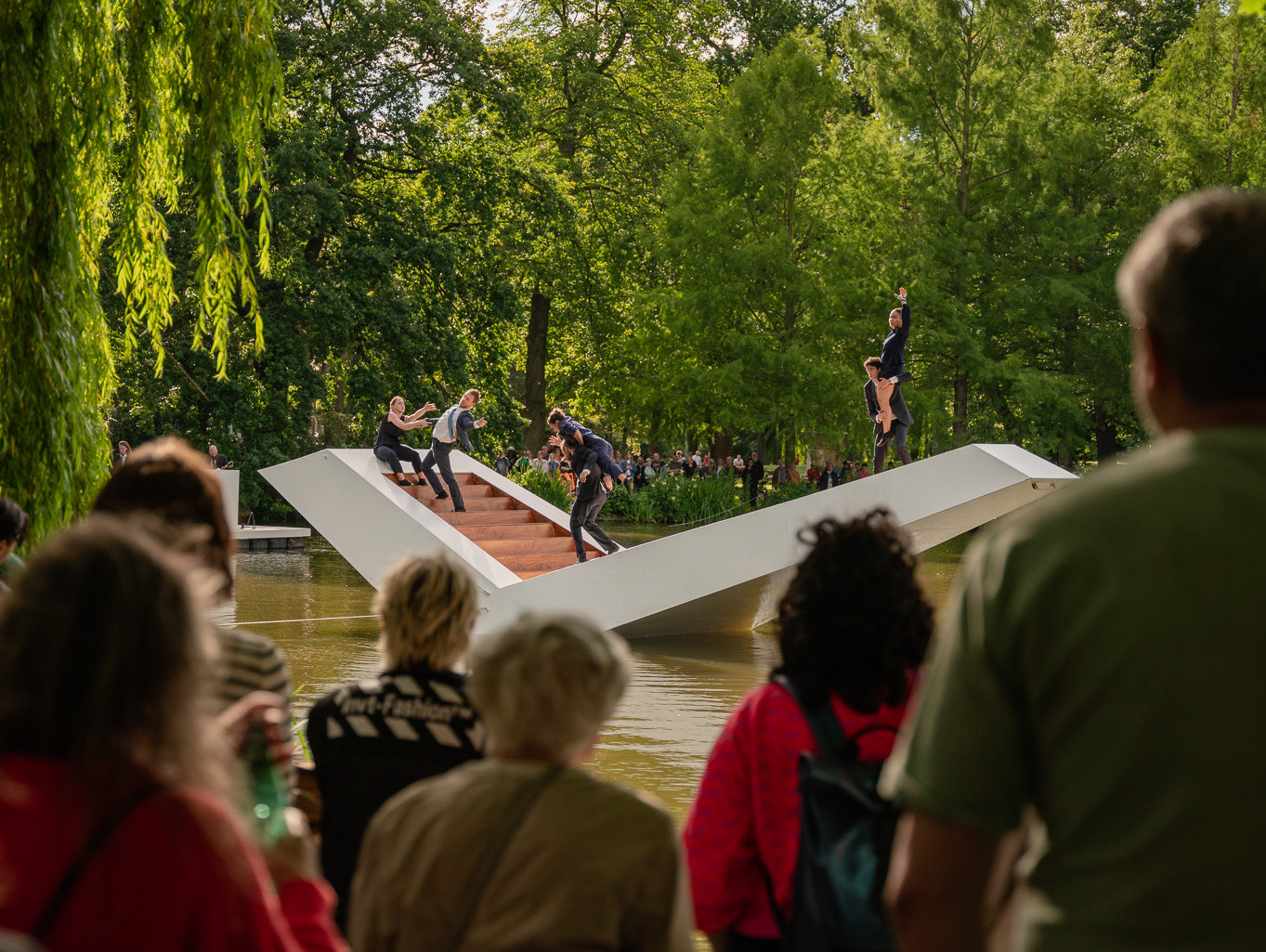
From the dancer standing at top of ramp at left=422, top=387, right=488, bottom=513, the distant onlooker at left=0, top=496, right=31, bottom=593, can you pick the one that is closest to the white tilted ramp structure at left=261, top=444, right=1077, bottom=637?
the dancer standing at top of ramp at left=422, top=387, right=488, bottom=513

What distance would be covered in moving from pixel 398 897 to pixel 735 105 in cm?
3230

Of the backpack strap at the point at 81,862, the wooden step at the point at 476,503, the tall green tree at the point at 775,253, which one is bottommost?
the backpack strap at the point at 81,862

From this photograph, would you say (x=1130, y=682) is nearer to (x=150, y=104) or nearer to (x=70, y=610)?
(x=70, y=610)

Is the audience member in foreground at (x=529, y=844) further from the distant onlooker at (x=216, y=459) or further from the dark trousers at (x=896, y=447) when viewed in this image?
the distant onlooker at (x=216, y=459)

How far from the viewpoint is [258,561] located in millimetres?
22828

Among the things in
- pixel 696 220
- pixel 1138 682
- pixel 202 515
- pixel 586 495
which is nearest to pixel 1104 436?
pixel 696 220

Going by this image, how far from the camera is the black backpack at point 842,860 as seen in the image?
236 cm

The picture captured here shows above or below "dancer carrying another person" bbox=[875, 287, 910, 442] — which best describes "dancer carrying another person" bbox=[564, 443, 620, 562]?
below

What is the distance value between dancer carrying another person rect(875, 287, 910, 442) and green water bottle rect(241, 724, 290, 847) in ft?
37.1

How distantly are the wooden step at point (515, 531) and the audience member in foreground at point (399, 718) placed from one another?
13772 mm

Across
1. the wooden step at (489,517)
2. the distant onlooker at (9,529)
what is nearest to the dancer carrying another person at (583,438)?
the wooden step at (489,517)

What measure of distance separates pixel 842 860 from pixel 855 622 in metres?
0.48

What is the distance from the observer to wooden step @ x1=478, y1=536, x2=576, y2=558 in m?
16.6

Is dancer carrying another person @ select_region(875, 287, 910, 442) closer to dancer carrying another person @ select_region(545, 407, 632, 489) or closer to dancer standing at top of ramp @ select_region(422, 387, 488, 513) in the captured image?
dancer carrying another person @ select_region(545, 407, 632, 489)
